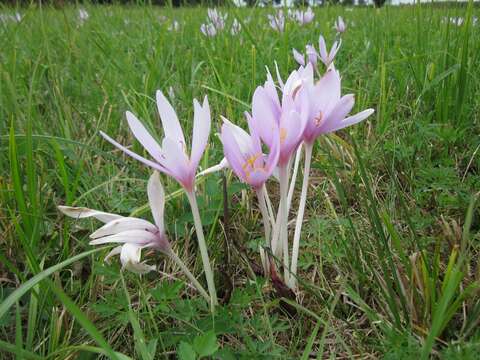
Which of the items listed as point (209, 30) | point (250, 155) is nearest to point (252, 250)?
point (250, 155)

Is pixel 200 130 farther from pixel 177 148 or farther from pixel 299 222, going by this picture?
pixel 299 222

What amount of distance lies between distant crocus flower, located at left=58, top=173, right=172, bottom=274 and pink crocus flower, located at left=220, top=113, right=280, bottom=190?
0.15 m

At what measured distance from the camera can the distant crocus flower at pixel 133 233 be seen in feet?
2.53

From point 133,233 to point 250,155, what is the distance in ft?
0.86

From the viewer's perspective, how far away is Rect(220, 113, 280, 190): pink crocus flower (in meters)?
0.79

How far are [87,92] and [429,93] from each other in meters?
1.65

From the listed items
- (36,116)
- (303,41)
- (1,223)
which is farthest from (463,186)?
(303,41)

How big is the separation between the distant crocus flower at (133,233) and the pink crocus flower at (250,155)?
0.50 feet

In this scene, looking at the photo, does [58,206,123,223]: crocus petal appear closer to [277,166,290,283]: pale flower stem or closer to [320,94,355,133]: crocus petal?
[277,166,290,283]: pale flower stem

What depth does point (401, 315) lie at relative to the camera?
889 mm

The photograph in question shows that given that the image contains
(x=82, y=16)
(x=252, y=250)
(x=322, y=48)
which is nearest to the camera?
(x=252, y=250)

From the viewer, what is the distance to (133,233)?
792 mm

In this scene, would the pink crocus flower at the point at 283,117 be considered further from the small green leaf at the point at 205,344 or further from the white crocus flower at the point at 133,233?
the small green leaf at the point at 205,344

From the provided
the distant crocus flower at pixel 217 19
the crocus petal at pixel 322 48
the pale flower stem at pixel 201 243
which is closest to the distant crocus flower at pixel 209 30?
the distant crocus flower at pixel 217 19
